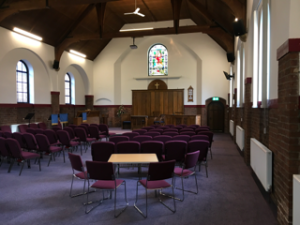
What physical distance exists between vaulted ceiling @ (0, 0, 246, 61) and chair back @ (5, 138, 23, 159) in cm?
564

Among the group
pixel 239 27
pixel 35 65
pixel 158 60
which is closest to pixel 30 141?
pixel 239 27

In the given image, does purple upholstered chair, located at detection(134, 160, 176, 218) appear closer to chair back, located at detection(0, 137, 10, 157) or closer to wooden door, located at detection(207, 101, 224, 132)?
chair back, located at detection(0, 137, 10, 157)

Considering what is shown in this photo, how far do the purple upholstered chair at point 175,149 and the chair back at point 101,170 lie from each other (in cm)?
188

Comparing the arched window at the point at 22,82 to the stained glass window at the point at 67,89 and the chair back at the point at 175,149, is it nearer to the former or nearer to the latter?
the stained glass window at the point at 67,89

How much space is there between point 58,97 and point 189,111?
28.1 feet

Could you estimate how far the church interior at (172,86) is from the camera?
3.22 metres

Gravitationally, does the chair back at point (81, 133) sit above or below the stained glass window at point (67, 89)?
below

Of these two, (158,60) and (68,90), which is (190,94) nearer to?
(158,60)

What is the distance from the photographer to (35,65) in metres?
12.1

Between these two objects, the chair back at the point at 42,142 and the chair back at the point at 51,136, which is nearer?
the chair back at the point at 42,142

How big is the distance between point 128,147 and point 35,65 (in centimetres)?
969

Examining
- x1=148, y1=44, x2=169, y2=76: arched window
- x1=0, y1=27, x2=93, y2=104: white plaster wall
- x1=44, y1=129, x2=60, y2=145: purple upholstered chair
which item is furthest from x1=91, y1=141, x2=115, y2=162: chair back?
x1=148, y1=44, x2=169, y2=76: arched window

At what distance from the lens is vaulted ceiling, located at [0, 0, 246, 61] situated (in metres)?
8.98

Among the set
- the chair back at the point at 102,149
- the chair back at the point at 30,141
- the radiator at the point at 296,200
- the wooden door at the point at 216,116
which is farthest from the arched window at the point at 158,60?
the radiator at the point at 296,200
